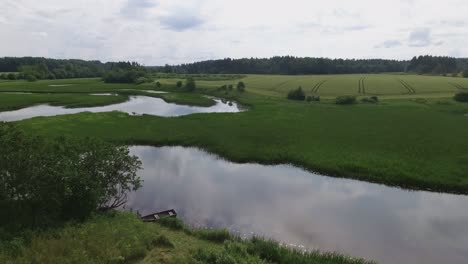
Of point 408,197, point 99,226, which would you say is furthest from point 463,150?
point 99,226

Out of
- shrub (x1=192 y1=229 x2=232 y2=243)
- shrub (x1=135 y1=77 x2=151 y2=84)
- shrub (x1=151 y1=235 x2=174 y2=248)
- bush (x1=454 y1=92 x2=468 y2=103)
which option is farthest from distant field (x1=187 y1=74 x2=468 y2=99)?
shrub (x1=151 y1=235 x2=174 y2=248)

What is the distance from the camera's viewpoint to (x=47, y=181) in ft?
56.0

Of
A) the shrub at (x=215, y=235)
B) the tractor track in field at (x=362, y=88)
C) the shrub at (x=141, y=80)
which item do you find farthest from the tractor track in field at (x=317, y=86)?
the shrub at (x=215, y=235)

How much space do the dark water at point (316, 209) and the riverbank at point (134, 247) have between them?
3.18m

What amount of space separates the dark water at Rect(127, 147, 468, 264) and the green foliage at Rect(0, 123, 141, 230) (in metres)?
5.40

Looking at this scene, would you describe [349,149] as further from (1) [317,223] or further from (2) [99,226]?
(2) [99,226]

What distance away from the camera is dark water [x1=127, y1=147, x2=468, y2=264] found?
1981cm

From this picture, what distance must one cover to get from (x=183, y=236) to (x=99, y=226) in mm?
4129

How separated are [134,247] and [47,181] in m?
5.45

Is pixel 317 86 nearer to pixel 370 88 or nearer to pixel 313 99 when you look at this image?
pixel 370 88

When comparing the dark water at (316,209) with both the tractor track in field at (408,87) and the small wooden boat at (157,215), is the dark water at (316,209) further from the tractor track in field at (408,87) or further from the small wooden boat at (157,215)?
the tractor track in field at (408,87)

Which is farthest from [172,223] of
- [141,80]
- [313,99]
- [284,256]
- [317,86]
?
[141,80]

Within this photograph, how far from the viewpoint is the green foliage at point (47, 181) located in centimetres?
1702

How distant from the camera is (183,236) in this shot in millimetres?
18562
